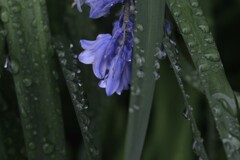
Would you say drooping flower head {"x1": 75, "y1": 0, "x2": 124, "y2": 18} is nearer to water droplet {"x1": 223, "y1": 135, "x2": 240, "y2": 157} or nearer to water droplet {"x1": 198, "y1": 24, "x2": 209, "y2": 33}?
water droplet {"x1": 198, "y1": 24, "x2": 209, "y2": 33}

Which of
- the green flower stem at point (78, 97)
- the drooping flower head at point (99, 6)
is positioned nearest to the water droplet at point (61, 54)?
the green flower stem at point (78, 97)

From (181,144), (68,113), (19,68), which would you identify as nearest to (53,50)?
(19,68)

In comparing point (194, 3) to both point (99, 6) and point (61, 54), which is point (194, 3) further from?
point (61, 54)

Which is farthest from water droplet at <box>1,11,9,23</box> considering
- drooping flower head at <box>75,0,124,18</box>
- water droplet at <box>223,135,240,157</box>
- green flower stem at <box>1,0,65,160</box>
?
water droplet at <box>223,135,240,157</box>

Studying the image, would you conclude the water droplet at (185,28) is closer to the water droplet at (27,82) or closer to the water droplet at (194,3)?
the water droplet at (194,3)

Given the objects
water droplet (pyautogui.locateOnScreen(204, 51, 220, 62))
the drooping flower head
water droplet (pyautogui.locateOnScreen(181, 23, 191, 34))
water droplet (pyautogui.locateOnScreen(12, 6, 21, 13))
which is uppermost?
water droplet (pyautogui.locateOnScreen(12, 6, 21, 13))

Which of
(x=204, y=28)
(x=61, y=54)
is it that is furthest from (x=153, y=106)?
(x=204, y=28)
